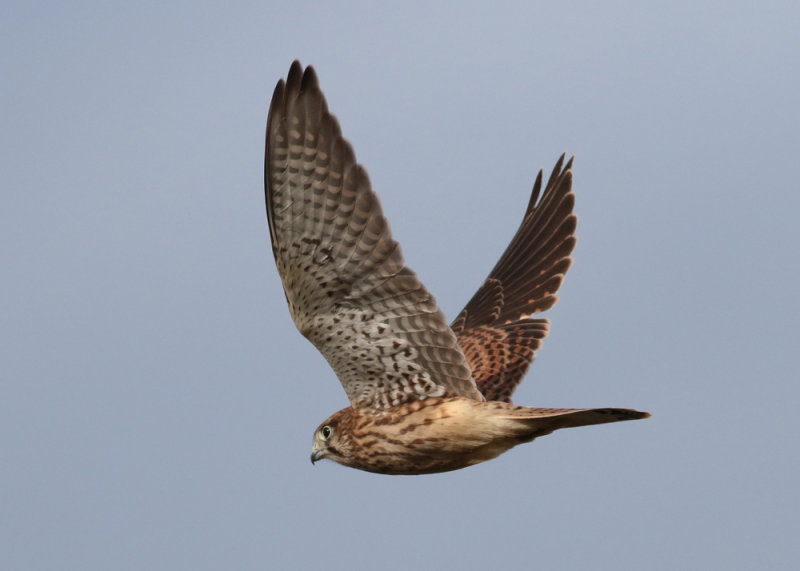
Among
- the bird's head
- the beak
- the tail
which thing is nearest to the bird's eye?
the bird's head

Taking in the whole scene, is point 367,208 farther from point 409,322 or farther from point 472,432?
point 472,432

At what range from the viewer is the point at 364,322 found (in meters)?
8.53

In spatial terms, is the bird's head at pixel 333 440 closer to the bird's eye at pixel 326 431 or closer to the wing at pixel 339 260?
the bird's eye at pixel 326 431

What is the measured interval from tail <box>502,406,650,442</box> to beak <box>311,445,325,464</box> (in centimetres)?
156

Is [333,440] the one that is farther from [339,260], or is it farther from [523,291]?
[523,291]

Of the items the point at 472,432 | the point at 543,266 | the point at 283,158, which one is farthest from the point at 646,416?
the point at 543,266

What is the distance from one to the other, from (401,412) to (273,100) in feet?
8.27

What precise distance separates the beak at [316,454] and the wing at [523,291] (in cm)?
184

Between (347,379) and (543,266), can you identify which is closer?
(347,379)

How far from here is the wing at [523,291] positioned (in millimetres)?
10938

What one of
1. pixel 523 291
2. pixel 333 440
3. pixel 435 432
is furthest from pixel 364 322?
pixel 523 291

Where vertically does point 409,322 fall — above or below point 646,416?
above

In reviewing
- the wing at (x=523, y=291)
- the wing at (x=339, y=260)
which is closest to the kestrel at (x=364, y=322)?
the wing at (x=339, y=260)

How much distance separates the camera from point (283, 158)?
8.04 meters
